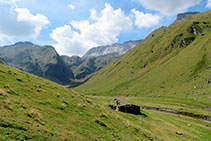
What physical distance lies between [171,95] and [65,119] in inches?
4907

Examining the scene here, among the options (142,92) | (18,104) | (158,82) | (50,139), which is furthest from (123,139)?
(158,82)

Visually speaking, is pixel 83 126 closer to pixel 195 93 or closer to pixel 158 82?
pixel 195 93

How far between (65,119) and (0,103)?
7.43 meters

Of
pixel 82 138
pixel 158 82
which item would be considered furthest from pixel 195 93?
pixel 82 138

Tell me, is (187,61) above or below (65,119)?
above

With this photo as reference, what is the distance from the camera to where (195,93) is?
109 meters

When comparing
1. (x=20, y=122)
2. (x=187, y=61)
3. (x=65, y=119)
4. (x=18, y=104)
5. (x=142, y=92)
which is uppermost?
(x=187, y=61)

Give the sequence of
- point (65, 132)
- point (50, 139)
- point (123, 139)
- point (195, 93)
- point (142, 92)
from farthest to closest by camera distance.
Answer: point (142, 92) → point (195, 93) → point (123, 139) → point (65, 132) → point (50, 139)

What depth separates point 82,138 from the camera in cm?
1470

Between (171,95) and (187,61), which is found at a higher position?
(187,61)

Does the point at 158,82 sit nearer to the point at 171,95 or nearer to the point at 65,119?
the point at 171,95

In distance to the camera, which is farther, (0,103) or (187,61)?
(187,61)

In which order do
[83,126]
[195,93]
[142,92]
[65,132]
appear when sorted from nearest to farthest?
[65,132] < [83,126] < [195,93] < [142,92]

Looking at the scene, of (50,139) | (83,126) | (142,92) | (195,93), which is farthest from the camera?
(142,92)
